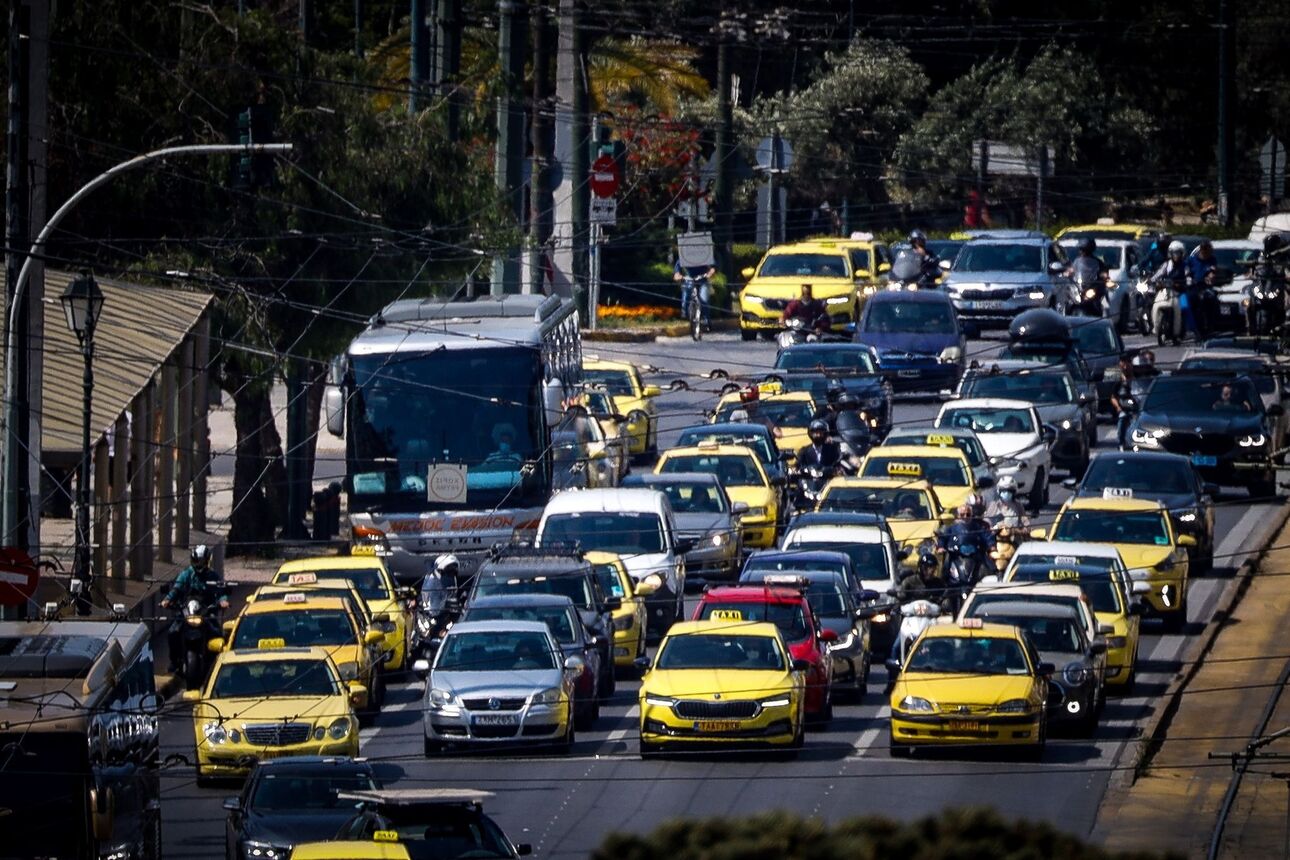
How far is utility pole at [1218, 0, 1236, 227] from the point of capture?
60.7 m

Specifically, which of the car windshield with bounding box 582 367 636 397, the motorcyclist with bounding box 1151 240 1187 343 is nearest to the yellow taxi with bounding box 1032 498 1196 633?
the car windshield with bounding box 582 367 636 397

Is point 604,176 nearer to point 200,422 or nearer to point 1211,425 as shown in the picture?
point 200,422

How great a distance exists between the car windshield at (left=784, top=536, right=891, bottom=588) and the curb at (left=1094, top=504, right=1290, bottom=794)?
151 inches

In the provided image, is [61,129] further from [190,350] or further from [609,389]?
[609,389]

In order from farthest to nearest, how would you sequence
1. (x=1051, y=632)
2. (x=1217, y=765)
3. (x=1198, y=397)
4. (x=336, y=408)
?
(x=1198, y=397) → (x=336, y=408) → (x=1051, y=632) → (x=1217, y=765)

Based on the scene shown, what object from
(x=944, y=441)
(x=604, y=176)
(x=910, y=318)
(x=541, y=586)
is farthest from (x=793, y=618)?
(x=604, y=176)

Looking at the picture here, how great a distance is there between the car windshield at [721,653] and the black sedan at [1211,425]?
13317 millimetres

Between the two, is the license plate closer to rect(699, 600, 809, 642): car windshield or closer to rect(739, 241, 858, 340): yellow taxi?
rect(699, 600, 809, 642): car windshield

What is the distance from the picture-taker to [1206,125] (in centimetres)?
7231

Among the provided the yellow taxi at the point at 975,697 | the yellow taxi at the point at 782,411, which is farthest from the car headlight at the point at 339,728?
the yellow taxi at the point at 782,411

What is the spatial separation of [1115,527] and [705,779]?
368 inches

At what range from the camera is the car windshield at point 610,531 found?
3158 centimetres

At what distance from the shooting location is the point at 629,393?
41500mm

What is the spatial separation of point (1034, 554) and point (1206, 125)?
4524cm
